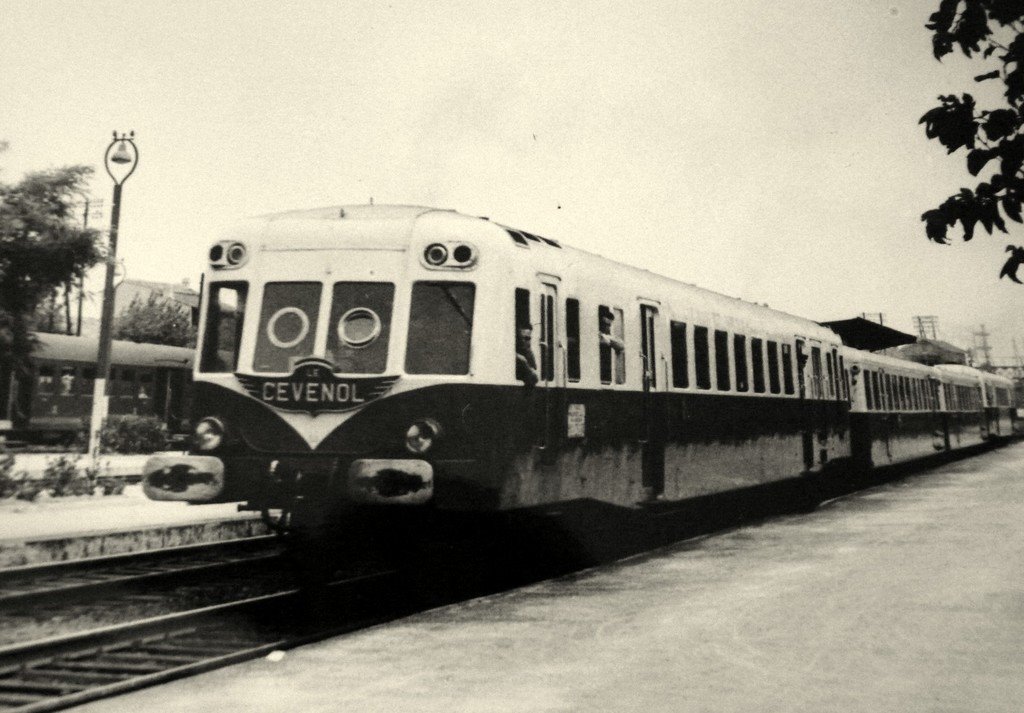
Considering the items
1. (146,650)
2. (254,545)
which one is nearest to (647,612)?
(146,650)

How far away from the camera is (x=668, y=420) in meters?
10.7

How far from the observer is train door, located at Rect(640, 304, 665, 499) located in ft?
33.7

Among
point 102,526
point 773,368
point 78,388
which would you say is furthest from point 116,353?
point 773,368

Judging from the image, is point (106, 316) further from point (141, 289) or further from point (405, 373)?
point (141, 289)

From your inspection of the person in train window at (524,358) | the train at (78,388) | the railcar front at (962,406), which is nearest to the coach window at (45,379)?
the train at (78,388)

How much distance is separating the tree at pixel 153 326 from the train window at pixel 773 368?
4099 centimetres

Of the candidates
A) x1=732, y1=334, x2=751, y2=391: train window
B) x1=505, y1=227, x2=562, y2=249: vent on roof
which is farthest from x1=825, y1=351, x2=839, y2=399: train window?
x1=505, y1=227, x2=562, y2=249: vent on roof

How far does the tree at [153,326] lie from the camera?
5081cm

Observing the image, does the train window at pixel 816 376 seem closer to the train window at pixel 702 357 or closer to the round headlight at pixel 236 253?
the train window at pixel 702 357

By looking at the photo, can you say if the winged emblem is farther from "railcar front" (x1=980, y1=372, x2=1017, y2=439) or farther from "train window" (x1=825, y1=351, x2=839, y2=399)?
"railcar front" (x1=980, y1=372, x2=1017, y2=439)

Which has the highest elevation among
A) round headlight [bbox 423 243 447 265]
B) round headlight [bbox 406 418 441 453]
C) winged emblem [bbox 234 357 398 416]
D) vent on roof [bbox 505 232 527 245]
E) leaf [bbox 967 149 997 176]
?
vent on roof [bbox 505 232 527 245]

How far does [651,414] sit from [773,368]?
4.52 metres

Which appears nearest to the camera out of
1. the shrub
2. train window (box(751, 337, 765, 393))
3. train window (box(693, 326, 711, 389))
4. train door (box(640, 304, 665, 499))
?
train door (box(640, 304, 665, 499))

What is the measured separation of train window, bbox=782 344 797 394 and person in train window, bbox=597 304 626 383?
5822mm
